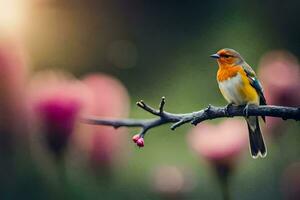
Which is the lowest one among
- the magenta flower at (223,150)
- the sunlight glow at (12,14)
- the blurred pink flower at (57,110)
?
the magenta flower at (223,150)

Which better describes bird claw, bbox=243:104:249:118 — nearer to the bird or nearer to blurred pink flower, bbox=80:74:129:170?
the bird

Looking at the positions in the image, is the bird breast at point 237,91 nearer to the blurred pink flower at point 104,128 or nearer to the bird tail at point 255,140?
the bird tail at point 255,140

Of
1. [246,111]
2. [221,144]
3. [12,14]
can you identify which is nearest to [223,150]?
[221,144]

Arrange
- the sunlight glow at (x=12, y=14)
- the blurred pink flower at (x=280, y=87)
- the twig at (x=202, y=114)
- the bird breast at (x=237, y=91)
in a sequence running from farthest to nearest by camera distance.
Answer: the sunlight glow at (x=12, y=14), the blurred pink flower at (x=280, y=87), the bird breast at (x=237, y=91), the twig at (x=202, y=114)

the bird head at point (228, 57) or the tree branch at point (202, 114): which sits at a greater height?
the bird head at point (228, 57)

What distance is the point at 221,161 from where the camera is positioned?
1.93 feet

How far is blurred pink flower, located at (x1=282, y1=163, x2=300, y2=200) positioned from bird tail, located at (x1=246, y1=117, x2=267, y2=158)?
9 centimetres

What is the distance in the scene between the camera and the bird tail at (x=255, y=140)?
57cm

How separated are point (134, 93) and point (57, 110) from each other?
536 millimetres

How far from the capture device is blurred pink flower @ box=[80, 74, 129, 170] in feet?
2.19

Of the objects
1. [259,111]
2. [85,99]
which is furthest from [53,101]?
[259,111]

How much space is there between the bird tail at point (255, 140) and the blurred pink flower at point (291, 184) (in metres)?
0.09

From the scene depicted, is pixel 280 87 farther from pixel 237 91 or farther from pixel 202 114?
pixel 202 114

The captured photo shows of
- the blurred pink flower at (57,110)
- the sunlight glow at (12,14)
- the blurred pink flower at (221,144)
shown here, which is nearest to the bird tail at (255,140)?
the blurred pink flower at (221,144)
